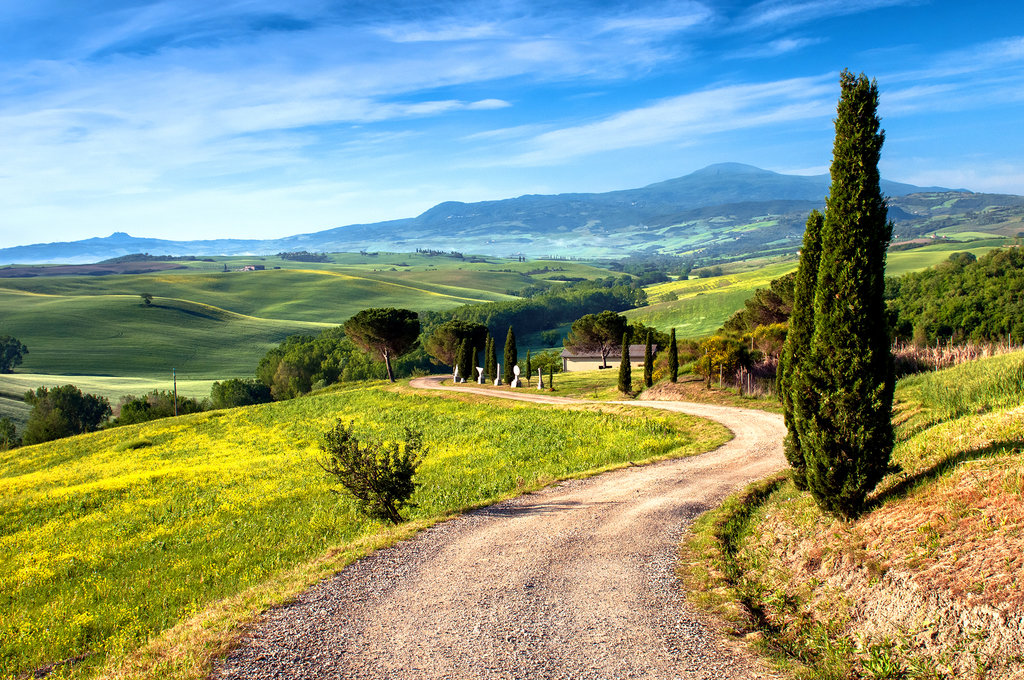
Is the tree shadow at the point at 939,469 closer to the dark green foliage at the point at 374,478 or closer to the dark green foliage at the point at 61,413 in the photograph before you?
the dark green foliage at the point at 374,478

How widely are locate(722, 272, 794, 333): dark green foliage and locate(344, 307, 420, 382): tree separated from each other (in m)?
39.5

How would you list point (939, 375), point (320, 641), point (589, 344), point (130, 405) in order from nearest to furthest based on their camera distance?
1. point (320, 641)
2. point (939, 375)
3. point (130, 405)
4. point (589, 344)

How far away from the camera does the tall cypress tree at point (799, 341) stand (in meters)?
13.9

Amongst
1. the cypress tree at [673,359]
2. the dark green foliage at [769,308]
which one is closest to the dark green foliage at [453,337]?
the dark green foliage at [769,308]

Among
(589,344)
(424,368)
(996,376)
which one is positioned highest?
(996,376)

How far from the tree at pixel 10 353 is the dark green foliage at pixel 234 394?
178ft

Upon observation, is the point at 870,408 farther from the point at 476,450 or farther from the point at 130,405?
the point at 130,405

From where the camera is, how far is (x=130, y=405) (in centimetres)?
8600

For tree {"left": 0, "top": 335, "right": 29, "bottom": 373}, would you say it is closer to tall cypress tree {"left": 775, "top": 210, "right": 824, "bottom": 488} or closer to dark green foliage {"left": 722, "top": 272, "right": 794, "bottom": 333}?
dark green foliage {"left": 722, "top": 272, "right": 794, "bottom": 333}

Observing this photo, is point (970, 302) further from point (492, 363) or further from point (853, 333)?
point (853, 333)

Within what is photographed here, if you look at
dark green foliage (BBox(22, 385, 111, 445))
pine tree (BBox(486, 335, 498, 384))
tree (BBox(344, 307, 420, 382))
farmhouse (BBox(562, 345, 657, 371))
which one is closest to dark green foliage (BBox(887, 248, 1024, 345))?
farmhouse (BBox(562, 345, 657, 371))

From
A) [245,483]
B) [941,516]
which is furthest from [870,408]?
[245,483]

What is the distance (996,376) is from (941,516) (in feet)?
35.4

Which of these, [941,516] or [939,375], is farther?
[939,375]
